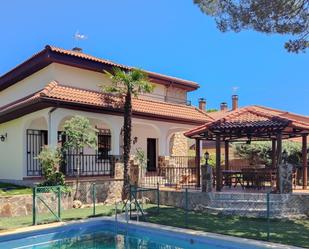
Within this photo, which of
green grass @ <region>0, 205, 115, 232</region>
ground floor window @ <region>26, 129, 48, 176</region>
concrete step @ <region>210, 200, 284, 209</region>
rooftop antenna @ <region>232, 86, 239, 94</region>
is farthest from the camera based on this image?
rooftop antenna @ <region>232, 86, 239, 94</region>

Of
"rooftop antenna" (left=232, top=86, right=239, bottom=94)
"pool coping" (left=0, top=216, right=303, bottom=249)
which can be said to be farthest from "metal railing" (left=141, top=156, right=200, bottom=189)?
"rooftop antenna" (left=232, top=86, right=239, bottom=94)

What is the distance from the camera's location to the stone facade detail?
90.8ft

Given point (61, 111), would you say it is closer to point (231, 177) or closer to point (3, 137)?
point (3, 137)

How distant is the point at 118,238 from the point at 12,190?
6.36 metres

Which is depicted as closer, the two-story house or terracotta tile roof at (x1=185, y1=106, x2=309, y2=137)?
terracotta tile roof at (x1=185, y1=106, x2=309, y2=137)

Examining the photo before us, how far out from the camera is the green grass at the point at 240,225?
11727mm

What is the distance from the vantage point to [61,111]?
18.5 meters

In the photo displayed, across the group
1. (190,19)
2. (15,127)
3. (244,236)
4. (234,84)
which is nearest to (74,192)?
(15,127)

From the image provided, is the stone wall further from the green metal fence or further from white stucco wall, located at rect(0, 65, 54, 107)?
white stucco wall, located at rect(0, 65, 54, 107)

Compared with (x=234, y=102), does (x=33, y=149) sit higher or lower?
lower

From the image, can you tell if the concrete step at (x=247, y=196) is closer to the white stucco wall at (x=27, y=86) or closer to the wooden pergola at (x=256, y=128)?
the wooden pergola at (x=256, y=128)

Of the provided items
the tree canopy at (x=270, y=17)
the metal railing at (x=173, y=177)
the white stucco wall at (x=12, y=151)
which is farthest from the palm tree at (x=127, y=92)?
the white stucco wall at (x=12, y=151)

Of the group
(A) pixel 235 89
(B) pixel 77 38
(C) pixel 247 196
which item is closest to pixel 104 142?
(B) pixel 77 38

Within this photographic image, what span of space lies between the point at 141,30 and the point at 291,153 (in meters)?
13.3
